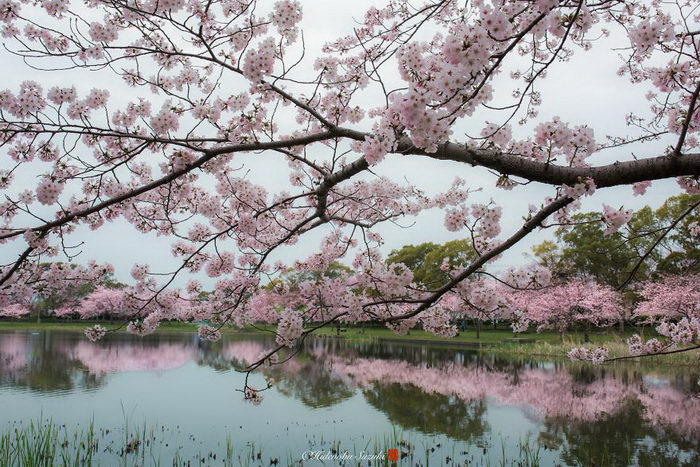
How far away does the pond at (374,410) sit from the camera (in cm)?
763

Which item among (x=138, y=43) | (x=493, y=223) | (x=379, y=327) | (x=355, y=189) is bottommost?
(x=379, y=327)

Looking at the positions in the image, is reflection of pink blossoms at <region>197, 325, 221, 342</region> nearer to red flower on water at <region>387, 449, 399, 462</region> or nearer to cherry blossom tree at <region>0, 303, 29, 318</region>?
red flower on water at <region>387, 449, 399, 462</region>

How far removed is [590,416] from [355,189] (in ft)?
25.3

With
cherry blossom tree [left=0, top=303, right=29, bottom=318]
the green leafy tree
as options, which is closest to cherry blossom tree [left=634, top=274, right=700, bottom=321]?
the green leafy tree

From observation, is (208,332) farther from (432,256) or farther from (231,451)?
(432,256)

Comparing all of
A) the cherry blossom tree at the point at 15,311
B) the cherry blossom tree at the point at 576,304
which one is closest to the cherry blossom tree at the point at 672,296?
the cherry blossom tree at the point at 576,304

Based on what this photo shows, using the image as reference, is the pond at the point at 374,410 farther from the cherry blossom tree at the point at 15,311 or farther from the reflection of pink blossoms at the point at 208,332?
the cherry blossom tree at the point at 15,311

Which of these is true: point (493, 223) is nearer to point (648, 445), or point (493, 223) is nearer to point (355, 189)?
point (355, 189)

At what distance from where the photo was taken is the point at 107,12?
13.4 ft

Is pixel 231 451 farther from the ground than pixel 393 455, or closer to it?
closer to it

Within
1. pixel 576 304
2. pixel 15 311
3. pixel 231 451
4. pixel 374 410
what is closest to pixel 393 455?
pixel 231 451

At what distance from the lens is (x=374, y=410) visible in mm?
10445

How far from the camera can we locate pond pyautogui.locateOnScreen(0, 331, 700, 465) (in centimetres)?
763

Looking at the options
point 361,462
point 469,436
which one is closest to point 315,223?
point 361,462
